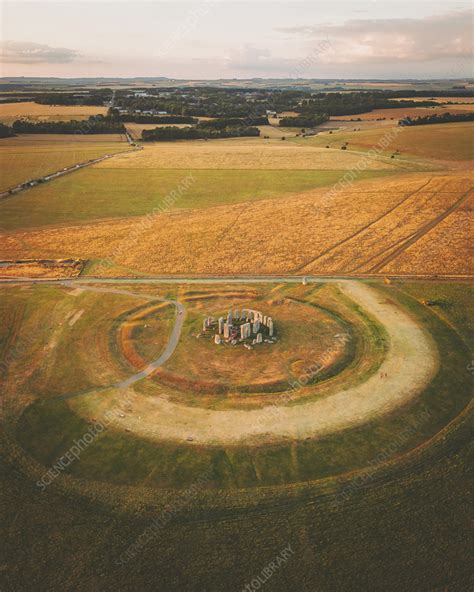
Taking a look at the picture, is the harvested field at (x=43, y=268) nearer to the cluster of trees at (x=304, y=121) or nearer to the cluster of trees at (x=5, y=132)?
the cluster of trees at (x=5, y=132)

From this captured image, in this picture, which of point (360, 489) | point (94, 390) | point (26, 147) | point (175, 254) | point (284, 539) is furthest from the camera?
point (26, 147)

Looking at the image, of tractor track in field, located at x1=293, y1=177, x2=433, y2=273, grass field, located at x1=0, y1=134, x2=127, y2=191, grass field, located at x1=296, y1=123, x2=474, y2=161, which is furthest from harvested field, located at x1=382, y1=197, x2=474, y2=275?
grass field, located at x1=0, y1=134, x2=127, y2=191

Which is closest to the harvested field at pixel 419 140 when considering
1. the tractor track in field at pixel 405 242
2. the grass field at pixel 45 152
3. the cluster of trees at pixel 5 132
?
the tractor track in field at pixel 405 242

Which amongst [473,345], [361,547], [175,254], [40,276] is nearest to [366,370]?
[473,345]

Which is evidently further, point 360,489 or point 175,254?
point 175,254

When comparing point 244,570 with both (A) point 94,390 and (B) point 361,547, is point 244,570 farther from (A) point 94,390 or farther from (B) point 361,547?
(A) point 94,390

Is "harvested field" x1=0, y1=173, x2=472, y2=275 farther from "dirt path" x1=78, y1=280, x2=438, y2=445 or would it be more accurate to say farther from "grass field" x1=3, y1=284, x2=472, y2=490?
"dirt path" x1=78, y1=280, x2=438, y2=445

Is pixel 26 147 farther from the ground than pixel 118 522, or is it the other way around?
pixel 26 147
